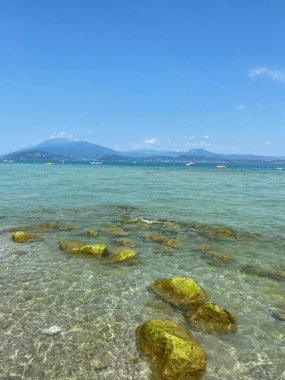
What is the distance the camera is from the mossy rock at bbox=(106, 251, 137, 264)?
18.9 m

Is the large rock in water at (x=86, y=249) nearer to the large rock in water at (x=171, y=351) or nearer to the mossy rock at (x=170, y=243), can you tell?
the mossy rock at (x=170, y=243)

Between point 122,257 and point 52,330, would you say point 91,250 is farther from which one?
point 52,330

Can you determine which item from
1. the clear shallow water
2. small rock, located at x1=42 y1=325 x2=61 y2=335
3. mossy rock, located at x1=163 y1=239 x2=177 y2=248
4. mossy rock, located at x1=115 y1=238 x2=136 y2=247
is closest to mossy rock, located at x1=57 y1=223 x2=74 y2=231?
the clear shallow water

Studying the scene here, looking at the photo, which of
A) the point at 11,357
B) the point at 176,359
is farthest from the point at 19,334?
the point at 176,359

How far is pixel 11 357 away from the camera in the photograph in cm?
1044

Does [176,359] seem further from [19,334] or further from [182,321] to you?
[19,334]

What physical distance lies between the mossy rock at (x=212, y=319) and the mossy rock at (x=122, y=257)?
680 cm

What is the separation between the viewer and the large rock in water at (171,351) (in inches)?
387

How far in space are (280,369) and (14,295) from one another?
11.0 metres

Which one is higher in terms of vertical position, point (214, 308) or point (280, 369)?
point (214, 308)

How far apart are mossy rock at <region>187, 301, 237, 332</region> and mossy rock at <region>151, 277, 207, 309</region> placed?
3.61 ft

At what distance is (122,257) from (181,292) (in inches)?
213

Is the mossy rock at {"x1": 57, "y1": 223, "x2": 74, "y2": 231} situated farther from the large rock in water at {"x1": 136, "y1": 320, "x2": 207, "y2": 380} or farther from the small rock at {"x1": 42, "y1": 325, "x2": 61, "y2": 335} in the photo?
the large rock in water at {"x1": 136, "y1": 320, "x2": 207, "y2": 380}

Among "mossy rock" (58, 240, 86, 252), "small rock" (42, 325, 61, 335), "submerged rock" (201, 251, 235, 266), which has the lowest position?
"small rock" (42, 325, 61, 335)
